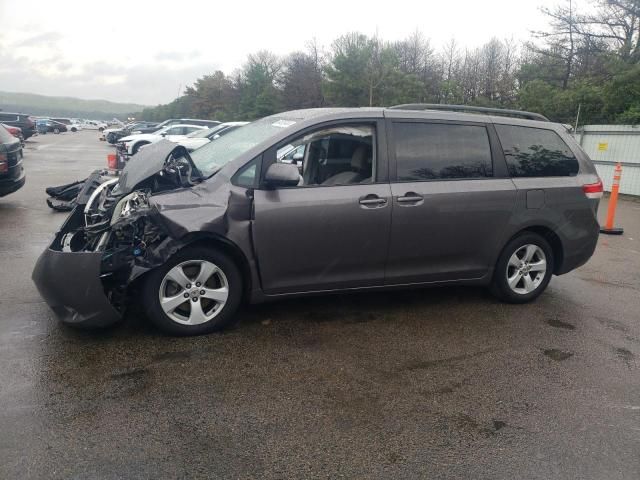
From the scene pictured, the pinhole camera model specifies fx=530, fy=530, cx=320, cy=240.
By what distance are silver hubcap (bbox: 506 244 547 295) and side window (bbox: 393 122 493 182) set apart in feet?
2.82

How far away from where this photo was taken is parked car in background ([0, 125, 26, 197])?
8.65 metres

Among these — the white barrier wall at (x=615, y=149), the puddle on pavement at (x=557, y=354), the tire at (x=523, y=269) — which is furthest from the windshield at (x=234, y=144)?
the white barrier wall at (x=615, y=149)

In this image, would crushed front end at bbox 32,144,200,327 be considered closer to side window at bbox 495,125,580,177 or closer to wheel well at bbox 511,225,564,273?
side window at bbox 495,125,580,177

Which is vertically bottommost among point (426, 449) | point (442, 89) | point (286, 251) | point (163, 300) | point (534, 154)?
point (426, 449)

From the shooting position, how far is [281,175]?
400 centimetres

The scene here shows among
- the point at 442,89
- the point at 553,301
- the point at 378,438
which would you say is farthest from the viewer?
the point at 442,89

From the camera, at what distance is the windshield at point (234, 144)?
14.4 feet

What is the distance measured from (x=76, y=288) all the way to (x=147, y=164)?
1.22 metres

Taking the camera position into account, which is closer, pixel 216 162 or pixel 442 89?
pixel 216 162

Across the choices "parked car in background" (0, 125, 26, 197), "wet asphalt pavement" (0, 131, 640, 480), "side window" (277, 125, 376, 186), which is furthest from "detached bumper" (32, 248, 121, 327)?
"parked car in background" (0, 125, 26, 197)

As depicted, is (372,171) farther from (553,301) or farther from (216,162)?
(553,301)

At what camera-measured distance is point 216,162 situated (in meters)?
4.49

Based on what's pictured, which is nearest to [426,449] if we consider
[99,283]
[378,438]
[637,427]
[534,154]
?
[378,438]

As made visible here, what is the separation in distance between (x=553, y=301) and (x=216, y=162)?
3.60 metres
